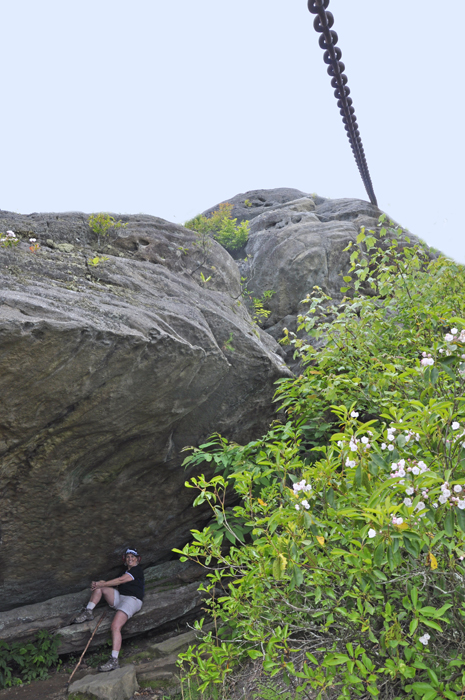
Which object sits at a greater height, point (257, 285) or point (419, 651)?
point (257, 285)

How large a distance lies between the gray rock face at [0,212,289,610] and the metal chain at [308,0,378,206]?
282 cm

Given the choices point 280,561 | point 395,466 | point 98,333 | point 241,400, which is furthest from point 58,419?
point 395,466

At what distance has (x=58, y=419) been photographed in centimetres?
472

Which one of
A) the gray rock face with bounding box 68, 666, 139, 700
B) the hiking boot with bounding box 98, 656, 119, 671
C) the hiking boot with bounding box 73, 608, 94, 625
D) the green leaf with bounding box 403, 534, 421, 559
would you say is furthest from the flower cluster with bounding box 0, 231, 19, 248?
the hiking boot with bounding box 98, 656, 119, 671

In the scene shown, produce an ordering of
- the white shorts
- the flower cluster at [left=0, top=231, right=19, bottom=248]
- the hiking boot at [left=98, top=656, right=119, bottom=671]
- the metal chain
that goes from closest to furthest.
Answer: the metal chain, the flower cluster at [left=0, top=231, right=19, bottom=248], the hiking boot at [left=98, top=656, right=119, bottom=671], the white shorts

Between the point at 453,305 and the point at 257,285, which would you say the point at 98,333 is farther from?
the point at 257,285

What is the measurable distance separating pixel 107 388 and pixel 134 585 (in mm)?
3440

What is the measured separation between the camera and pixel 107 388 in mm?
4754

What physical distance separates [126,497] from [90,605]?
5.77ft

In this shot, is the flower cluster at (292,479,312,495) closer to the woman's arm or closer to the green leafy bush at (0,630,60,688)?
the woman's arm

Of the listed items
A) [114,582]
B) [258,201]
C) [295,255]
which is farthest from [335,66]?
[258,201]

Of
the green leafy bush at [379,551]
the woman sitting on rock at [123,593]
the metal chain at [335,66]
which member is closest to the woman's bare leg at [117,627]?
the woman sitting on rock at [123,593]

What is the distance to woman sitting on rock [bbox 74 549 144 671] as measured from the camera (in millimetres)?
6348

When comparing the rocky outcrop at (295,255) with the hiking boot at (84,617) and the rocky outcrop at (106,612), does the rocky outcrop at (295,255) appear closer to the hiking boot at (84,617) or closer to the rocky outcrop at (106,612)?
the rocky outcrop at (106,612)
